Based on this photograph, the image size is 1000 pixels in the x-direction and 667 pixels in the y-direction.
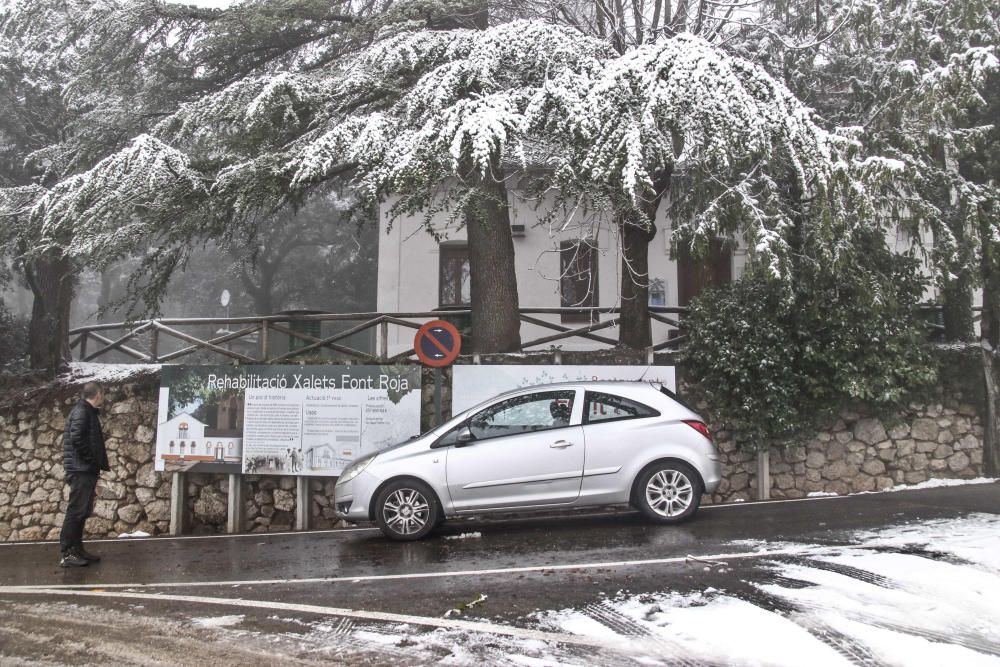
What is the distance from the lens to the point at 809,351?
9578mm

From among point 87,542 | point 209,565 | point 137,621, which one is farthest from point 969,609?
point 87,542

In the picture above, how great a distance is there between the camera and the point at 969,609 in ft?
15.6

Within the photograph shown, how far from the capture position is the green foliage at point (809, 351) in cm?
955

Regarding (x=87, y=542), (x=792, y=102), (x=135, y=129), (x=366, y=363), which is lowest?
(x=87, y=542)

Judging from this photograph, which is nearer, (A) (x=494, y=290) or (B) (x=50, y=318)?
(A) (x=494, y=290)

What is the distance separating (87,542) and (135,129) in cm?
601

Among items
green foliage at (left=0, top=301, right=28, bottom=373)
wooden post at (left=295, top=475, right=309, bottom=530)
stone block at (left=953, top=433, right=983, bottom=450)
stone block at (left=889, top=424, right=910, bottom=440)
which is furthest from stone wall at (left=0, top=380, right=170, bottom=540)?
stone block at (left=953, top=433, right=983, bottom=450)

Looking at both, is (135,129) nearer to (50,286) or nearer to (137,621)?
(50,286)

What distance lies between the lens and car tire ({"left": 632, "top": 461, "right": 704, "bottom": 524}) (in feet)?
24.7

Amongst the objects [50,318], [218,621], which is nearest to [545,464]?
[218,621]

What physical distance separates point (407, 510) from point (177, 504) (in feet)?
15.6

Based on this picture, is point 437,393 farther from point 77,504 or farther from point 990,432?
point 990,432

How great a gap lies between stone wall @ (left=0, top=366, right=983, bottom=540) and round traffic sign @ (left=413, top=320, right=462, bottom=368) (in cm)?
112

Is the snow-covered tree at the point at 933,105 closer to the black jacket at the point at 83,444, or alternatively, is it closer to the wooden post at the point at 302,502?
the wooden post at the point at 302,502
